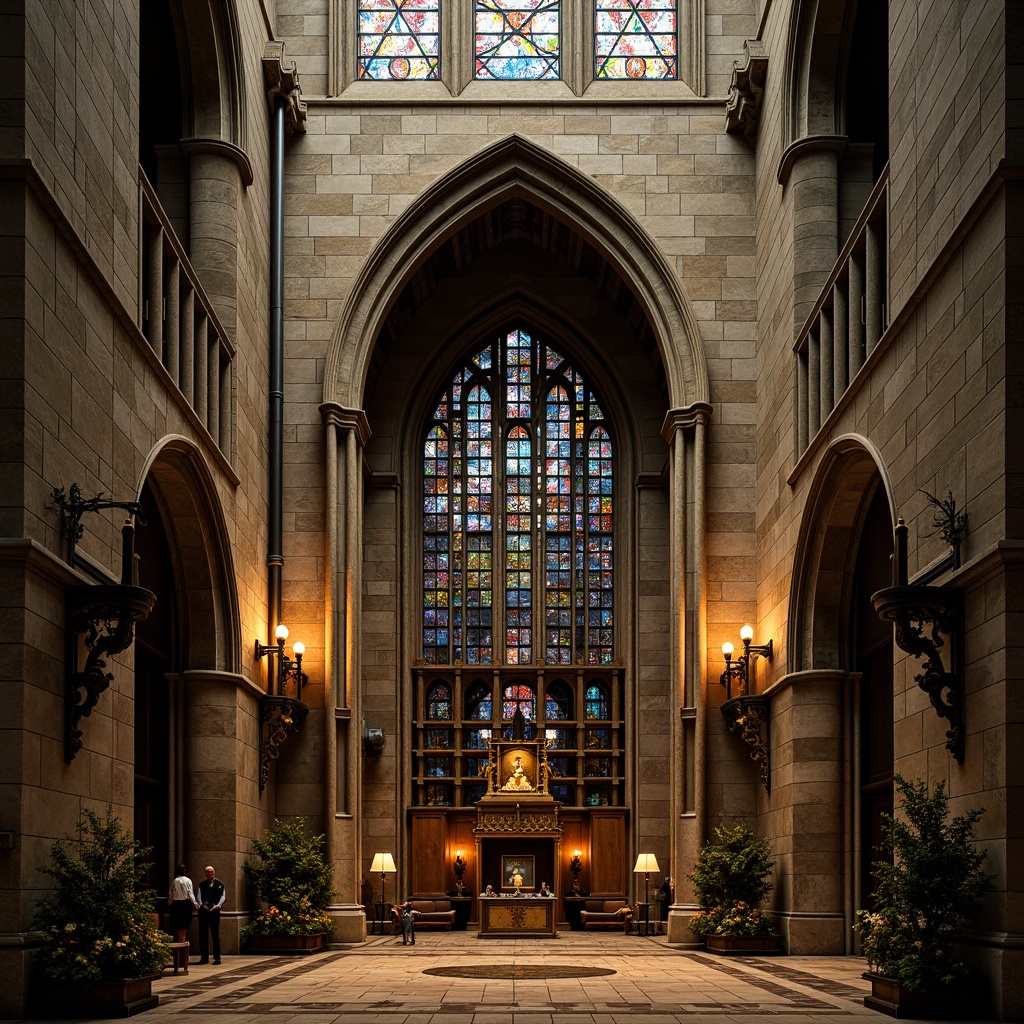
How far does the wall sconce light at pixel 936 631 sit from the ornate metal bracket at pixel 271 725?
35.7 feet

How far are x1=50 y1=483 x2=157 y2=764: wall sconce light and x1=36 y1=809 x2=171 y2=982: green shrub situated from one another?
80cm

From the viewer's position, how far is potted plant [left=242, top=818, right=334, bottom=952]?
1966cm

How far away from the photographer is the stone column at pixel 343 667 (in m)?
21.8

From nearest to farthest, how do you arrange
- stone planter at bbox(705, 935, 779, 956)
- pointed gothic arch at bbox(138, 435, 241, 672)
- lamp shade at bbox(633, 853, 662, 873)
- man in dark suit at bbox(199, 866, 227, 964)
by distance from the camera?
man in dark suit at bbox(199, 866, 227, 964)
pointed gothic arch at bbox(138, 435, 241, 672)
stone planter at bbox(705, 935, 779, 956)
lamp shade at bbox(633, 853, 662, 873)

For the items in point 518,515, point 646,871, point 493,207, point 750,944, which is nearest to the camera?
point 750,944

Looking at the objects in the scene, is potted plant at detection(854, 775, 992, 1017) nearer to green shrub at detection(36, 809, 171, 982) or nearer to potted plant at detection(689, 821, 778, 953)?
green shrub at detection(36, 809, 171, 982)

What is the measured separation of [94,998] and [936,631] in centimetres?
712

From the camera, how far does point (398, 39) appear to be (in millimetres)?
24688

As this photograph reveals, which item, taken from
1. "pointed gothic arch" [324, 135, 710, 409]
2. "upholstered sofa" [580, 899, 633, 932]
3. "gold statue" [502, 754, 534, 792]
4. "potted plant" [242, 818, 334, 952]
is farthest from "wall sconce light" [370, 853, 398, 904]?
"pointed gothic arch" [324, 135, 710, 409]

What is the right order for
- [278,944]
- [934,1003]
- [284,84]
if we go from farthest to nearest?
[284,84]
[278,944]
[934,1003]

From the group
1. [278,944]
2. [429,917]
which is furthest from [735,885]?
[429,917]

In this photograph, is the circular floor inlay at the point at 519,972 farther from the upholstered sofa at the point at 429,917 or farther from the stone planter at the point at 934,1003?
the upholstered sofa at the point at 429,917

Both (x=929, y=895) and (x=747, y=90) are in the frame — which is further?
(x=747, y=90)

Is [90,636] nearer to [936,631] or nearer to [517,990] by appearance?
[517,990]
